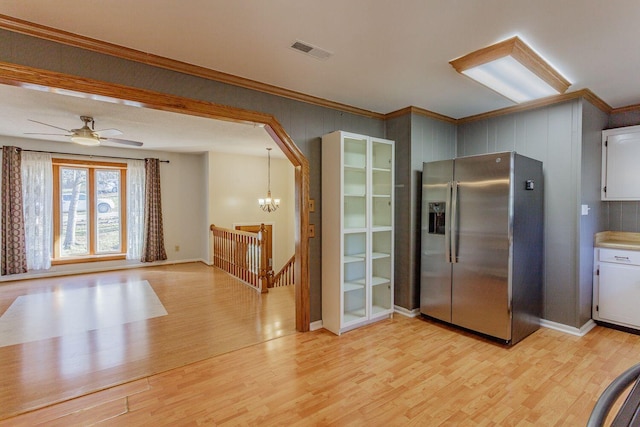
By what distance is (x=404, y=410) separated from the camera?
2.09 meters

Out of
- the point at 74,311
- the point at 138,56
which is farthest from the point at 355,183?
the point at 74,311

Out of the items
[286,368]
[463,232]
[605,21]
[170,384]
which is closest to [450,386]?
[286,368]

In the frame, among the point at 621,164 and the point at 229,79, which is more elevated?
the point at 229,79

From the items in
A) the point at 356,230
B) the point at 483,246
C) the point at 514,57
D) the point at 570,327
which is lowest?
the point at 570,327

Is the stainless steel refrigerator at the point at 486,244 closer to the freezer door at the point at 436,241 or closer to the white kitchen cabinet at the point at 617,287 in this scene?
the freezer door at the point at 436,241

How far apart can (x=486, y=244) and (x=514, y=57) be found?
1676 millimetres

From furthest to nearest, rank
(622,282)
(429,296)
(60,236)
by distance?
(60,236)
(429,296)
(622,282)

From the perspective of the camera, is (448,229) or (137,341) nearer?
(137,341)

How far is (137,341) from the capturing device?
3162 mm

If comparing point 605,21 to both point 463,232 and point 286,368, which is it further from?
point 286,368

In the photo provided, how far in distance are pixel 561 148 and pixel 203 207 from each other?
668cm

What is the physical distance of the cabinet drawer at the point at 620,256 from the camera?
3176mm

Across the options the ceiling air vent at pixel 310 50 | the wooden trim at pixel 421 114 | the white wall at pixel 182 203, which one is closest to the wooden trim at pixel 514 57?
the ceiling air vent at pixel 310 50

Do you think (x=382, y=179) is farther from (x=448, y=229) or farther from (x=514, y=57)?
(x=514, y=57)
